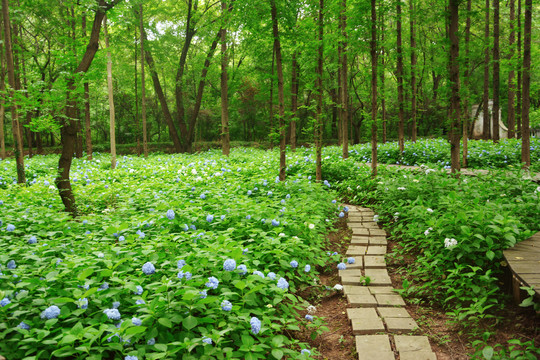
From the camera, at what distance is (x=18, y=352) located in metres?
1.91

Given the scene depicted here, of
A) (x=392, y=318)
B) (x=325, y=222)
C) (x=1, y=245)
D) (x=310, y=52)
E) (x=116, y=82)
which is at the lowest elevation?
(x=392, y=318)

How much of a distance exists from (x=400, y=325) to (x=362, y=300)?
0.46m

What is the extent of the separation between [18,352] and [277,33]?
5553mm

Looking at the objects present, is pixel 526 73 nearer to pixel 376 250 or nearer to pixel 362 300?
pixel 376 250

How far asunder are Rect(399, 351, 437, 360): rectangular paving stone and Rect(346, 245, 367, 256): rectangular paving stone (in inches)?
70.6

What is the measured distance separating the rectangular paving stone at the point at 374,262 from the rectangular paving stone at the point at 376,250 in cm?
9

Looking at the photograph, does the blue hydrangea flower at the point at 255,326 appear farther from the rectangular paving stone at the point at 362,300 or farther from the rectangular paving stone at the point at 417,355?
the rectangular paving stone at the point at 362,300

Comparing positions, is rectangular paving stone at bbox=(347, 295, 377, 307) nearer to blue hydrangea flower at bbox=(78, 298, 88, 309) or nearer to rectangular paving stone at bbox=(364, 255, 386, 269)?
rectangular paving stone at bbox=(364, 255, 386, 269)

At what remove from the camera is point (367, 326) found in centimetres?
281

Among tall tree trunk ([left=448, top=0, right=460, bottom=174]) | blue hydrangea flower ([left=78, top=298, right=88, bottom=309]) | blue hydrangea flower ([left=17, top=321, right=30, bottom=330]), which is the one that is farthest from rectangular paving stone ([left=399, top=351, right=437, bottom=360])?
tall tree trunk ([left=448, top=0, right=460, bottom=174])

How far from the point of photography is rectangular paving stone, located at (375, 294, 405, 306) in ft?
10.4

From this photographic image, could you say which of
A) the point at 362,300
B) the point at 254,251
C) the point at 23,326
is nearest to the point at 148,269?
the point at 23,326

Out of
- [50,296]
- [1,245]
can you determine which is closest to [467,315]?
[50,296]

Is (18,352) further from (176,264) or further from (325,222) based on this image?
(325,222)
